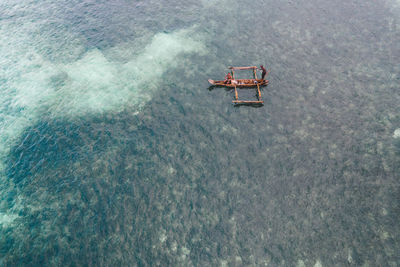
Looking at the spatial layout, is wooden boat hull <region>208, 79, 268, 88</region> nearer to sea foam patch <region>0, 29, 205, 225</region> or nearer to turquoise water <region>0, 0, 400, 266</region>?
turquoise water <region>0, 0, 400, 266</region>

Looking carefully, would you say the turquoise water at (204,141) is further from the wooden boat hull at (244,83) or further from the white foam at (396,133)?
the wooden boat hull at (244,83)

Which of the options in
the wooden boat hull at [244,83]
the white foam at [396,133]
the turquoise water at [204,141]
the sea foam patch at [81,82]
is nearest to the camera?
the turquoise water at [204,141]

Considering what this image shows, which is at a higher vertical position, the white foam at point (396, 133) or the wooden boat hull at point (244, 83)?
the wooden boat hull at point (244, 83)

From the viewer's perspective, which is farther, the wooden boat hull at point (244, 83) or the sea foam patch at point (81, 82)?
the sea foam patch at point (81, 82)

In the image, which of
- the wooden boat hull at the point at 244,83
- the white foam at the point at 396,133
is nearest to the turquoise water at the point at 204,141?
the white foam at the point at 396,133

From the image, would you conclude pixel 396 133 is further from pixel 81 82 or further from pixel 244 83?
pixel 81 82

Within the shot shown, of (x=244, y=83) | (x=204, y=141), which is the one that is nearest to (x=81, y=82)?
(x=204, y=141)

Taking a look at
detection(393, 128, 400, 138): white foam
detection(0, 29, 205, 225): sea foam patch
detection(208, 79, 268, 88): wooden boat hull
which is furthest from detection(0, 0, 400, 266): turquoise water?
detection(208, 79, 268, 88): wooden boat hull
